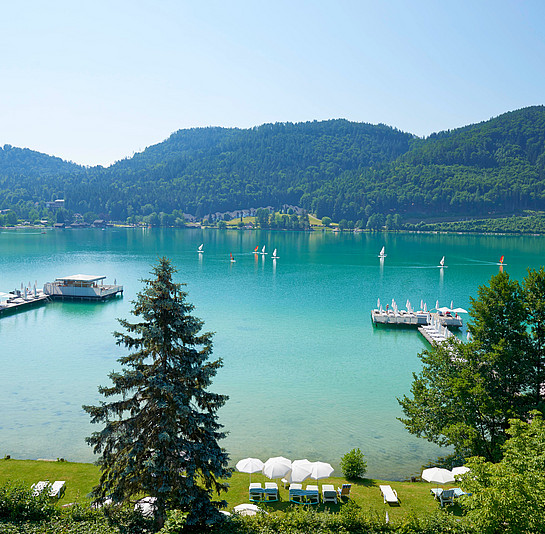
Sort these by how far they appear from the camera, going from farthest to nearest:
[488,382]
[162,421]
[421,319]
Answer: [421,319]
[488,382]
[162,421]

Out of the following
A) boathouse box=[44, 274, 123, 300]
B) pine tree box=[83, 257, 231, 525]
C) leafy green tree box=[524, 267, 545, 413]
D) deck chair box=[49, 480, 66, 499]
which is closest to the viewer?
pine tree box=[83, 257, 231, 525]

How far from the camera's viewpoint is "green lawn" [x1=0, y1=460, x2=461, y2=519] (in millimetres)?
19125

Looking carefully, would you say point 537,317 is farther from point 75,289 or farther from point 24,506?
point 75,289

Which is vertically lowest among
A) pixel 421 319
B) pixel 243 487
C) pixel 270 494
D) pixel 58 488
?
pixel 421 319

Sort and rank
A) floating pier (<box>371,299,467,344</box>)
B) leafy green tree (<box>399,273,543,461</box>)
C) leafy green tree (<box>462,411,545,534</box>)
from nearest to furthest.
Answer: leafy green tree (<box>462,411,545,534</box>) < leafy green tree (<box>399,273,543,461</box>) < floating pier (<box>371,299,467,344</box>)

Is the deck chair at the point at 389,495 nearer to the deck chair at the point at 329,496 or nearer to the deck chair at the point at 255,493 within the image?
the deck chair at the point at 329,496

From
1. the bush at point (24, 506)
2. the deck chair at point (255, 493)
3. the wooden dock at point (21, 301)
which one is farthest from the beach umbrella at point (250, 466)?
the wooden dock at point (21, 301)

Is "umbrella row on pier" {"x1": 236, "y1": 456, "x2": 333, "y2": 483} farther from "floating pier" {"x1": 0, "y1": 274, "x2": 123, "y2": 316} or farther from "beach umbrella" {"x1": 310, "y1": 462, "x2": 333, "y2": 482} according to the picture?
"floating pier" {"x1": 0, "y1": 274, "x2": 123, "y2": 316}

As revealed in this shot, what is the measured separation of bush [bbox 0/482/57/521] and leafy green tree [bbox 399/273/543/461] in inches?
634

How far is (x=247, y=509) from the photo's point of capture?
17891 mm

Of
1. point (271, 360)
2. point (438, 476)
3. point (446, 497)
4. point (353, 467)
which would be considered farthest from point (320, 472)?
point (271, 360)

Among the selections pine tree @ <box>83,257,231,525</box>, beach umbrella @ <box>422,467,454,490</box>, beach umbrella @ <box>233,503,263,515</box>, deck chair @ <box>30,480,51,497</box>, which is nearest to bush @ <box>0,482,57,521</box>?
deck chair @ <box>30,480,51,497</box>

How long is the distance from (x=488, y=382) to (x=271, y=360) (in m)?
23.3

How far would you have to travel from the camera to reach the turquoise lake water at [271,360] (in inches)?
1103
